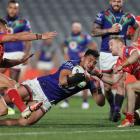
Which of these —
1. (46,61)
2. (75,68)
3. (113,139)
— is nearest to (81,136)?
(113,139)

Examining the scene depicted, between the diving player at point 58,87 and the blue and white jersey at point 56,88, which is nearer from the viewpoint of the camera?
the diving player at point 58,87

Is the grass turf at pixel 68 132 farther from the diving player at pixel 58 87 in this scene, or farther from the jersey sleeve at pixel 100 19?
the jersey sleeve at pixel 100 19

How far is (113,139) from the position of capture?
27.4ft

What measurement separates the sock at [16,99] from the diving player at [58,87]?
0.01 meters

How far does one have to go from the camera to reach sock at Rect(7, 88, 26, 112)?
10.2m

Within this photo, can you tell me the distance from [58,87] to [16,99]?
0.71 meters

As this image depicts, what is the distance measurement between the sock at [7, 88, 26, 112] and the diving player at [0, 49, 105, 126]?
0.01 m

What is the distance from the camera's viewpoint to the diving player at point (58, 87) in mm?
10242

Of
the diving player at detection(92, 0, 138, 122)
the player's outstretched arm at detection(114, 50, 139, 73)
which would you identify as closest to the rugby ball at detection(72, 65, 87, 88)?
the player's outstretched arm at detection(114, 50, 139, 73)

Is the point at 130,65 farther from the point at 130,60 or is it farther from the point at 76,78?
the point at 76,78

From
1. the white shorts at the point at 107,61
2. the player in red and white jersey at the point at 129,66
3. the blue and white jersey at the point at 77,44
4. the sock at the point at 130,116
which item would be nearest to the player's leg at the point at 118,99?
the white shorts at the point at 107,61

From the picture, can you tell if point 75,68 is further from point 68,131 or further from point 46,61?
point 46,61

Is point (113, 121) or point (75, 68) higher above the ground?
point (75, 68)

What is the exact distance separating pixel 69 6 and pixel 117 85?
14.8m
